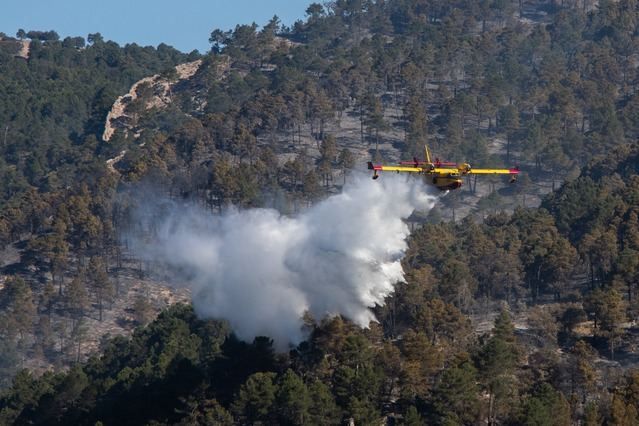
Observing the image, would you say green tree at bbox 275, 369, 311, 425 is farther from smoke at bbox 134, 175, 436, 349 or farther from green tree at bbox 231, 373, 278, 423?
smoke at bbox 134, 175, 436, 349

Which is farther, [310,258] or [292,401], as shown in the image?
[310,258]

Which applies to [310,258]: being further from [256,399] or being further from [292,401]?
[292,401]

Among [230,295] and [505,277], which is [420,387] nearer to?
[230,295]

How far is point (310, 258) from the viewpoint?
389 feet

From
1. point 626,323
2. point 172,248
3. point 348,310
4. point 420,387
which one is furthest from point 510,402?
point 172,248

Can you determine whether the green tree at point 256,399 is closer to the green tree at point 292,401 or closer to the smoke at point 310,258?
the green tree at point 292,401

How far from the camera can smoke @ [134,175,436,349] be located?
117 metres

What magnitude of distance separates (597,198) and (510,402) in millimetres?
71249

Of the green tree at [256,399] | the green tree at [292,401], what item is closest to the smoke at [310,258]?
the green tree at [256,399]

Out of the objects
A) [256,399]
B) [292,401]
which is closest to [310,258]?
[256,399]

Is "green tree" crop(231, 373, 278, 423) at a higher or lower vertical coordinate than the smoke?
lower

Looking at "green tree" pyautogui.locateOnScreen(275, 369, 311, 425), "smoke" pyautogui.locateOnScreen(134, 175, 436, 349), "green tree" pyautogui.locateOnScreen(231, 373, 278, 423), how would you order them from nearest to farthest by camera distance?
"green tree" pyautogui.locateOnScreen(275, 369, 311, 425)
"green tree" pyautogui.locateOnScreen(231, 373, 278, 423)
"smoke" pyautogui.locateOnScreen(134, 175, 436, 349)

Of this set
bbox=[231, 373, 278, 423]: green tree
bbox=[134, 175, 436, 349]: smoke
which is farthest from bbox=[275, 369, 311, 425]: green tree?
bbox=[134, 175, 436, 349]: smoke

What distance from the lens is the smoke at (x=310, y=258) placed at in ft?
384
